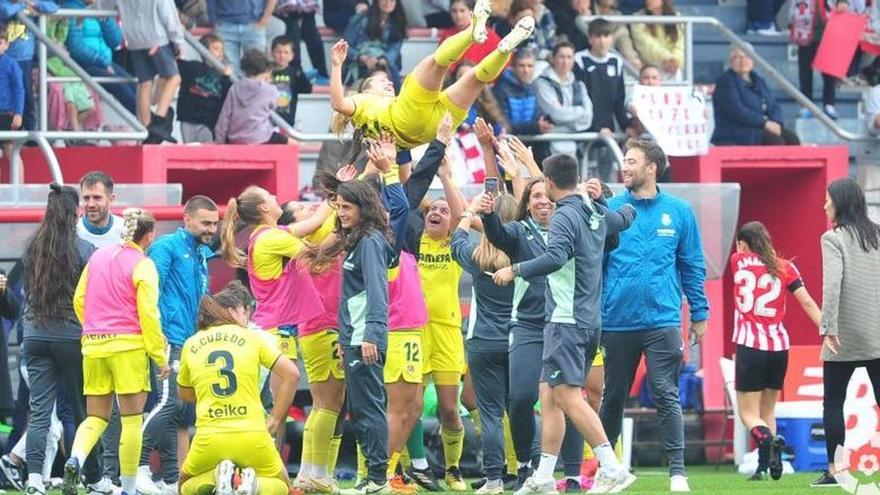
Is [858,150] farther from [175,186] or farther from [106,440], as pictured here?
[106,440]

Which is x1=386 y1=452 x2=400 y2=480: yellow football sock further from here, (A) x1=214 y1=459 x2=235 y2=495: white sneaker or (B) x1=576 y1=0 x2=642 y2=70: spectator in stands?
(B) x1=576 y1=0 x2=642 y2=70: spectator in stands

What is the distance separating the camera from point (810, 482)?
1409cm

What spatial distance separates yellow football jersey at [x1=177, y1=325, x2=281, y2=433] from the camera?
10914 mm

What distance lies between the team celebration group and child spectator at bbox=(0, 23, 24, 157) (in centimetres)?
334

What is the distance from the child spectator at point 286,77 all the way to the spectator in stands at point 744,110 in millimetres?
3917

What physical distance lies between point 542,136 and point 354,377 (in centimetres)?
648

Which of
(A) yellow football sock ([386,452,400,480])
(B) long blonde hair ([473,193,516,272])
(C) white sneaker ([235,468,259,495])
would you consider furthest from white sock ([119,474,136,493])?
(B) long blonde hair ([473,193,516,272])

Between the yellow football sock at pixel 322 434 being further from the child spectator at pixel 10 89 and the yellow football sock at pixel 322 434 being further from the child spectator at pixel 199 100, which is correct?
the child spectator at pixel 199 100

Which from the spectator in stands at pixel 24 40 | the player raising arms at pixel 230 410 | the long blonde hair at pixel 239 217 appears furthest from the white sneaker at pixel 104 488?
the spectator in stands at pixel 24 40

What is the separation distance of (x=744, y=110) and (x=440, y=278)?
6251 millimetres

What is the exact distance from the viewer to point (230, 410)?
1091 cm

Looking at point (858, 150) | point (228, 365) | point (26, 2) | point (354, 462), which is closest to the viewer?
point (228, 365)

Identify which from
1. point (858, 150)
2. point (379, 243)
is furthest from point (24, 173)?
point (858, 150)

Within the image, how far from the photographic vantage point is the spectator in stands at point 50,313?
12242mm
